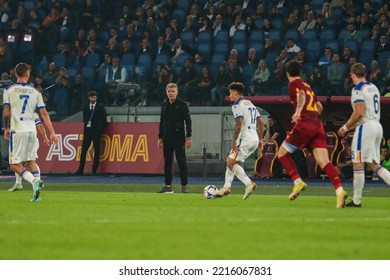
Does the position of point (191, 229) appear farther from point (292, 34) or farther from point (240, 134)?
point (292, 34)

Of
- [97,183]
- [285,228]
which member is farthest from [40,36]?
[285,228]

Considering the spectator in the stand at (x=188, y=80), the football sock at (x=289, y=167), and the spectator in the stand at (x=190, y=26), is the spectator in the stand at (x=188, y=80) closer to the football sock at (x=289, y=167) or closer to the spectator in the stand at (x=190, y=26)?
the spectator in the stand at (x=190, y=26)

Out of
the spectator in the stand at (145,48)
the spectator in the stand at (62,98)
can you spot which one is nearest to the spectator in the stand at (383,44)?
the spectator in the stand at (145,48)

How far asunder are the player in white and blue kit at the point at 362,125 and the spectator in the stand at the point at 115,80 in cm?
1583

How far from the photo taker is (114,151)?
101ft

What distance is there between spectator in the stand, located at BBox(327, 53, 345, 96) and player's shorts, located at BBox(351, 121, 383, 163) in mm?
12367

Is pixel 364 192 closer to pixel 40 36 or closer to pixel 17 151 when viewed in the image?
pixel 17 151

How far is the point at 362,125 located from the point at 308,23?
16.0 metres

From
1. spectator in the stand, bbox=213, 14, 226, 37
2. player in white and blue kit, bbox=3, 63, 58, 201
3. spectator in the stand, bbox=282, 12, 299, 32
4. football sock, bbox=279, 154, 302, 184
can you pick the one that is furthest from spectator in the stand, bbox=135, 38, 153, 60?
football sock, bbox=279, 154, 302, 184

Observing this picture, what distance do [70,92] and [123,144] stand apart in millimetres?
2859

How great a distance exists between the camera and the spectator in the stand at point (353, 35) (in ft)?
101

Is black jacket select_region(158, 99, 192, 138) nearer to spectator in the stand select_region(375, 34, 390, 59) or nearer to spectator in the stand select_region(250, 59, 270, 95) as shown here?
spectator in the stand select_region(250, 59, 270, 95)

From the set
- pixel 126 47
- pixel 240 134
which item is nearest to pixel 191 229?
pixel 240 134

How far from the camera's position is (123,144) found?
3052 cm
